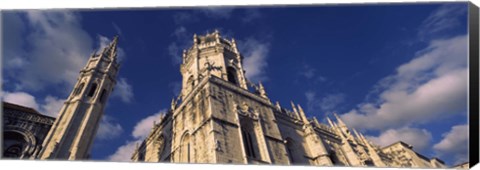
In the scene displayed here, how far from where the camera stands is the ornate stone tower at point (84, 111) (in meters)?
13.7

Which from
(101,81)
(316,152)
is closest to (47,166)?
(101,81)

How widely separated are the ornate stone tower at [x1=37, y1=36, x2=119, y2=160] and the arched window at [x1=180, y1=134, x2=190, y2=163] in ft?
16.5

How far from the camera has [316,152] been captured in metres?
17.3

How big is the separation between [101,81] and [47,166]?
374 inches

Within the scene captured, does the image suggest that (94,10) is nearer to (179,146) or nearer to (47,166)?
(47,166)

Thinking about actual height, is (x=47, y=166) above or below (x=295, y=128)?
below

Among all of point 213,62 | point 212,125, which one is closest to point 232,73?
point 213,62

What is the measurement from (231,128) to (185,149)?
3117mm

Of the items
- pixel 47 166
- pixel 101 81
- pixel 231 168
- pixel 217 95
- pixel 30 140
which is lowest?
pixel 231 168

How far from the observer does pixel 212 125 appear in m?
13.4

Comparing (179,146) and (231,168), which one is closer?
(231,168)

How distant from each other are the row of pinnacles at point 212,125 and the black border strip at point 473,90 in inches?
159

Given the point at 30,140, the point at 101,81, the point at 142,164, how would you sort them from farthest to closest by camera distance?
1. the point at 101,81
2. the point at 30,140
3. the point at 142,164

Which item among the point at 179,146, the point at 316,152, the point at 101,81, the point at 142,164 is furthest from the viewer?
the point at 101,81
